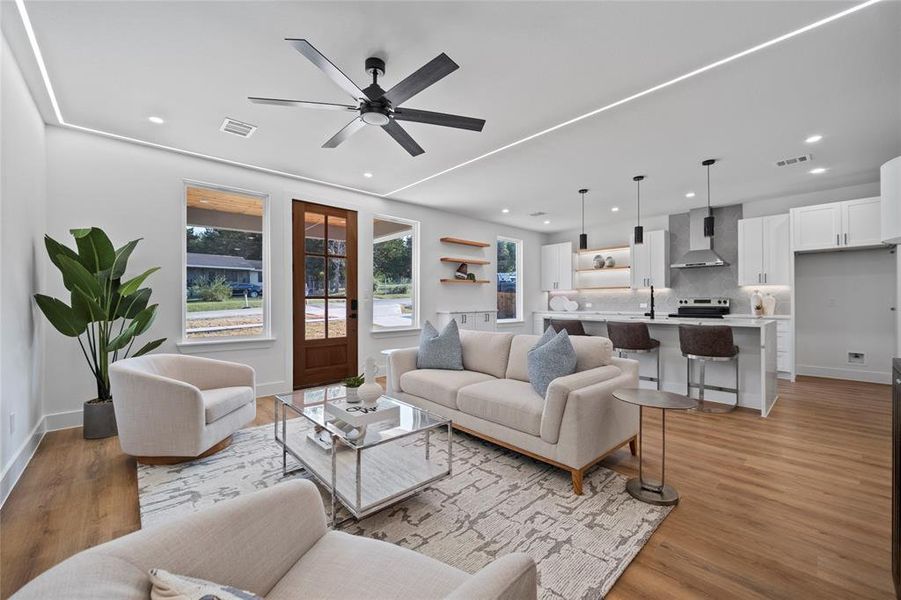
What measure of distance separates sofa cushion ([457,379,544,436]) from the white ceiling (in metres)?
2.14

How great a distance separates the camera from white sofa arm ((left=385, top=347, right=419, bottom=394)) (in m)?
3.53

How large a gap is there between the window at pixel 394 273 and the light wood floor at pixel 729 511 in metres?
3.21

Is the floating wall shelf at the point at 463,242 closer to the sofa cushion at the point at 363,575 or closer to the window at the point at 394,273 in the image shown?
the window at the point at 394,273

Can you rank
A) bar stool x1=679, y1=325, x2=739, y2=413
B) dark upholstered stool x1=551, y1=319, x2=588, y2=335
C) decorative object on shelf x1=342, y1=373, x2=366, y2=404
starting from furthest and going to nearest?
dark upholstered stool x1=551, y1=319, x2=588, y2=335
bar stool x1=679, y1=325, x2=739, y2=413
decorative object on shelf x1=342, y1=373, x2=366, y2=404

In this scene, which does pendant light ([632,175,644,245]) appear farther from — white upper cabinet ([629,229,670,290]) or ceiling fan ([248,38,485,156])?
ceiling fan ([248,38,485,156])

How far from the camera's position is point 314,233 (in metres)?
4.79

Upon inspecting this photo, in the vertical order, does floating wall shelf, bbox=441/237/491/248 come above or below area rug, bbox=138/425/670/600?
above

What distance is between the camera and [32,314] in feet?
9.43

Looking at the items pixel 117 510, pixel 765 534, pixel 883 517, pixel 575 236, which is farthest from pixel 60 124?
pixel 575 236

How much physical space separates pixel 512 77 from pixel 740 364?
362 cm

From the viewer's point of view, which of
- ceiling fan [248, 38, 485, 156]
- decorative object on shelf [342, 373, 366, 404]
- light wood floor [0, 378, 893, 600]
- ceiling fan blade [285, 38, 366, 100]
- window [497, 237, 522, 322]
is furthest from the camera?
window [497, 237, 522, 322]

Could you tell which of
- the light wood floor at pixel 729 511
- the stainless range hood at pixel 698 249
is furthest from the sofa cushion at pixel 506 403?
the stainless range hood at pixel 698 249

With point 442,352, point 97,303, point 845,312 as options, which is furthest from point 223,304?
point 845,312

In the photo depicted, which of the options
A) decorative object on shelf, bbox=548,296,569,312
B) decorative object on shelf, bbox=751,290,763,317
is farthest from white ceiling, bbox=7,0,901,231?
decorative object on shelf, bbox=548,296,569,312
